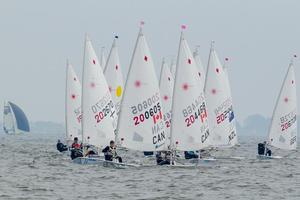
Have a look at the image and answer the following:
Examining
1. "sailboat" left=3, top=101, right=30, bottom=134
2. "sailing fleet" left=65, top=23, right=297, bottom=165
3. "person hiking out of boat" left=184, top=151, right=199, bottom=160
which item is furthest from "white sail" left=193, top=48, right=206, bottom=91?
"sailboat" left=3, top=101, right=30, bottom=134

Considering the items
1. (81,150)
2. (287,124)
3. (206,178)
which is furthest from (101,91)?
(287,124)

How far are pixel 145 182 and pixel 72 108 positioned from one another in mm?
23334

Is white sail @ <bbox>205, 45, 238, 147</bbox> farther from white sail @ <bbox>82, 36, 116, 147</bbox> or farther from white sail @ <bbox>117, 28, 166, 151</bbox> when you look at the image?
white sail @ <bbox>117, 28, 166, 151</bbox>

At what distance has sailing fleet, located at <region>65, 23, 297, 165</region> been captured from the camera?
4172 cm

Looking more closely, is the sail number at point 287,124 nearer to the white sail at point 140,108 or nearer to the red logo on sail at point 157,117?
the red logo on sail at point 157,117

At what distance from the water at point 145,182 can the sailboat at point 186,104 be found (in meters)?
1.48

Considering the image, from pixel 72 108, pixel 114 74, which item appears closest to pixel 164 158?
pixel 72 108

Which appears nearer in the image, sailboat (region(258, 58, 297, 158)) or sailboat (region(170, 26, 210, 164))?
sailboat (region(170, 26, 210, 164))

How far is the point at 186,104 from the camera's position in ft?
140

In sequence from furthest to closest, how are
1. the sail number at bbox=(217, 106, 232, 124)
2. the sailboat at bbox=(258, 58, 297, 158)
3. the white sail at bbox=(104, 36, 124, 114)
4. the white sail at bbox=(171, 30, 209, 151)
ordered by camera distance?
the white sail at bbox=(104, 36, 124, 114) → the sailboat at bbox=(258, 58, 297, 158) → the sail number at bbox=(217, 106, 232, 124) → the white sail at bbox=(171, 30, 209, 151)

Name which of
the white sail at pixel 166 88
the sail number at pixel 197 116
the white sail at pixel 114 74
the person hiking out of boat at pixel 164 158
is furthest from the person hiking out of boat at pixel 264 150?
the person hiking out of boat at pixel 164 158

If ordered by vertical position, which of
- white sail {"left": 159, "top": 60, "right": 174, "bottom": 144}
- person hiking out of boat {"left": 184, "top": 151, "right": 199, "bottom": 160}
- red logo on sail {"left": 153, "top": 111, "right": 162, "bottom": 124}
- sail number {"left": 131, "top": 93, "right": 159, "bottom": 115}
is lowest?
person hiking out of boat {"left": 184, "top": 151, "right": 199, "bottom": 160}

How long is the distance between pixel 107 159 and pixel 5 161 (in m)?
12.5

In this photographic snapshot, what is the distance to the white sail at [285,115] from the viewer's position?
57.5 m
